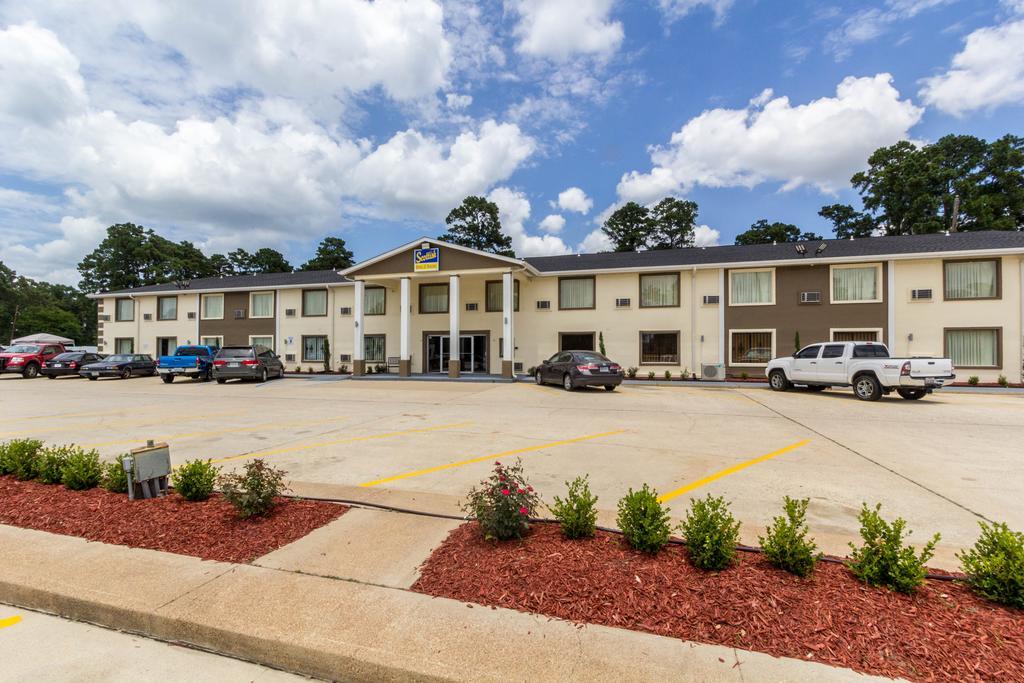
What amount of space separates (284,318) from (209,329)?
6.23 m

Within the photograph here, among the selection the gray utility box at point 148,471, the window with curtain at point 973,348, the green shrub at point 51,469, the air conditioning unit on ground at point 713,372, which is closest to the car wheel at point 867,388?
the air conditioning unit on ground at point 713,372

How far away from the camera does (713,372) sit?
2173 centimetres

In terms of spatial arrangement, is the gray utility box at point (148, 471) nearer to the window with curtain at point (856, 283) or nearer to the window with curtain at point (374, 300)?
the window with curtain at point (374, 300)

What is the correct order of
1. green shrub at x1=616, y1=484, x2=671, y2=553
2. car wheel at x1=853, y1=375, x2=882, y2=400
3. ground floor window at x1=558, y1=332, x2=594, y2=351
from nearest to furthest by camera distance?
green shrub at x1=616, y1=484, x2=671, y2=553, car wheel at x1=853, y1=375, x2=882, y2=400, ground floor window at x1=558, y1=332, x2=594, y2=351

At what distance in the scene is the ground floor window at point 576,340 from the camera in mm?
24062

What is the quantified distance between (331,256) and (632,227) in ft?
127

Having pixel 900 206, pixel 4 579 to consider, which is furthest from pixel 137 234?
pixel 900 206

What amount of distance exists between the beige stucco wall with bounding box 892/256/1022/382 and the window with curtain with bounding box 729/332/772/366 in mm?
5093

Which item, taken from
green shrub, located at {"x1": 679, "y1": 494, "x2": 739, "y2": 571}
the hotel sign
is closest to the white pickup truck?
green shrub, located at {"x1": 679, "y1": 494, "x2": 739, "y2": 571}

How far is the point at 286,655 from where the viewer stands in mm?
2543

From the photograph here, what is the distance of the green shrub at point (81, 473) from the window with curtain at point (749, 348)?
22.9 m

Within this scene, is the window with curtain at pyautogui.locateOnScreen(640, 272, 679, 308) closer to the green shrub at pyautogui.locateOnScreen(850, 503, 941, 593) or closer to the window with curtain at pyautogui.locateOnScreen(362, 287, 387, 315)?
the window with curtain at pyautogui.locateOnScreen(362, 287, 387, 315)

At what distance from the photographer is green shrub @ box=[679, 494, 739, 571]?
3.05m

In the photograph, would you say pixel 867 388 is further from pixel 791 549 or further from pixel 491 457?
pixel 791 549
